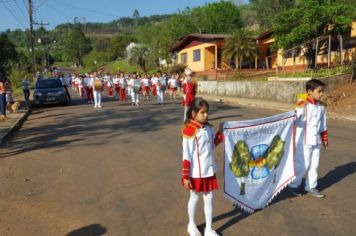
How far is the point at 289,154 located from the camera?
245 inches

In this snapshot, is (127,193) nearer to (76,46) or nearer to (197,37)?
(197,37)

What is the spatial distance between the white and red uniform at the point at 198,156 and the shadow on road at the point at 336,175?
8.91 feet

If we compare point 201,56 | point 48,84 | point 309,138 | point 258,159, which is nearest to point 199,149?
point 258,159

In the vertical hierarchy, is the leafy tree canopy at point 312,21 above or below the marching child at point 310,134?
above

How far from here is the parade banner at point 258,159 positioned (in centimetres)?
546

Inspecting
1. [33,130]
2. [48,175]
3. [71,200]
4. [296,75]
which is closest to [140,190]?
[71,200]

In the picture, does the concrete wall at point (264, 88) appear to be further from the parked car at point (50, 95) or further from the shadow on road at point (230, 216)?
the shadow on road at point (230, 216)

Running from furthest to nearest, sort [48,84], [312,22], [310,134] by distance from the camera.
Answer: [48,84]
[312,22]
[310,134]

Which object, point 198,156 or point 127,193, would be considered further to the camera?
point 127,193

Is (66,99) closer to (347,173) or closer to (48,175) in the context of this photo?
(48,175)

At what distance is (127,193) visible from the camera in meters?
6.72

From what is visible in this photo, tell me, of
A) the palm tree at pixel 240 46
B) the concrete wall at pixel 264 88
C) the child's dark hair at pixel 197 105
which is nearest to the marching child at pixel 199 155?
the child's dark hair at pixel 197 105

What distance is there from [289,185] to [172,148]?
13.6 ft

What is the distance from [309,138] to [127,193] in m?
2.83
